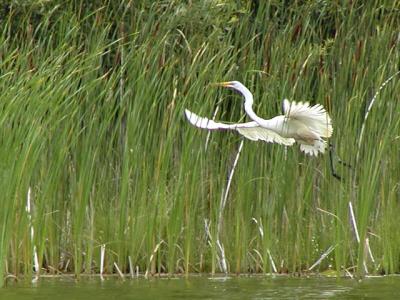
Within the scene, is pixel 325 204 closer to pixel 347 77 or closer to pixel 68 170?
pixel 347 77

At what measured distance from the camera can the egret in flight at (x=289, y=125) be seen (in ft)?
26.3

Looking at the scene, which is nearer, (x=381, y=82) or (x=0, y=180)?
(x=0, y=180)

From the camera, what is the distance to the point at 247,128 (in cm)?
837

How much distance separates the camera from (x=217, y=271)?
7.71 m

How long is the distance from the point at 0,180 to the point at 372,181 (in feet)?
8.00

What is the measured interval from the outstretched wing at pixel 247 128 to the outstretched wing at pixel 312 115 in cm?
19

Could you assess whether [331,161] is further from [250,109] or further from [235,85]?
[235,85]

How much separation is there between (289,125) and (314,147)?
28 centimetres

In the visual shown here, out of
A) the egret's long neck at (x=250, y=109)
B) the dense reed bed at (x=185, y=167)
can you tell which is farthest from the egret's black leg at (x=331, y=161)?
the egret's long neck at (x=250, y=109)

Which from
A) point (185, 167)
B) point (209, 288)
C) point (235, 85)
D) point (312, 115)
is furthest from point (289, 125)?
point (209, 288)

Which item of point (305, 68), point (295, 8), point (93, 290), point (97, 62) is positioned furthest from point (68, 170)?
point (295, 8)

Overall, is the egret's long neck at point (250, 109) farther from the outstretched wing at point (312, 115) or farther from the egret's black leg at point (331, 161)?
the egret's black leg at point (331, 161)

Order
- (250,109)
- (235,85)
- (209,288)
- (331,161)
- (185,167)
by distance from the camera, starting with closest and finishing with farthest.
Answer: (209,288) → (185,167) → (331,161) → (235,85) → (250,109)

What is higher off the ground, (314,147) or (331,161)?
(314,147)
